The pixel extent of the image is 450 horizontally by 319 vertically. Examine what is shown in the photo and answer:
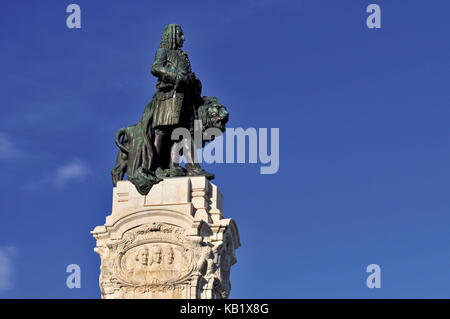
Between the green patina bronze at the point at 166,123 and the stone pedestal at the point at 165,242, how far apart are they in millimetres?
956

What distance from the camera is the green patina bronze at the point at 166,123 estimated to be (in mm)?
28031

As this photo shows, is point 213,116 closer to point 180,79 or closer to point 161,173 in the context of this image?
point 180,79

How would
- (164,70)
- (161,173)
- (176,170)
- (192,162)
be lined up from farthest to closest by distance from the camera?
(192,162) < (164,70) < (176,170) < (161,173)

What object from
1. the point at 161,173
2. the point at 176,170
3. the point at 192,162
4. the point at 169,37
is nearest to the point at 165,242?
the point at 161,173

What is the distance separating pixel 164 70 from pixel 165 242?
5.07 m

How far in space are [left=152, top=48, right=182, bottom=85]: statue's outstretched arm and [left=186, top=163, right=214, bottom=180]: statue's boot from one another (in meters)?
2.45

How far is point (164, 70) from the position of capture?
28125mm

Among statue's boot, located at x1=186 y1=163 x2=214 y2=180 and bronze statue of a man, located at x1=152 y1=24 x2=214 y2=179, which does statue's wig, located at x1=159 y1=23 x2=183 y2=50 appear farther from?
statue's boot, located at x1=186 y1=163 x2=214 y2=180

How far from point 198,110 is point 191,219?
4237 mm

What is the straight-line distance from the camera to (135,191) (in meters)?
27.1

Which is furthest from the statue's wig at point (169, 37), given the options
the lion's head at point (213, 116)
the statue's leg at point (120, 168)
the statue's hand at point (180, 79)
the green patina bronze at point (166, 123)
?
the statue's leg at point (120, 168)

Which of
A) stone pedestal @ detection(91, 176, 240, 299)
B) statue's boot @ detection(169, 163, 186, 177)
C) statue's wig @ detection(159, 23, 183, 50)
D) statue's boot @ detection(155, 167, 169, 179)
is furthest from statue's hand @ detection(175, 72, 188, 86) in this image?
stone pedestal @ detection(91, 176, 240, 299)

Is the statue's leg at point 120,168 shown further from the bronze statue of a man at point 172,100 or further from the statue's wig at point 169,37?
the statue's wig at point 169,37
